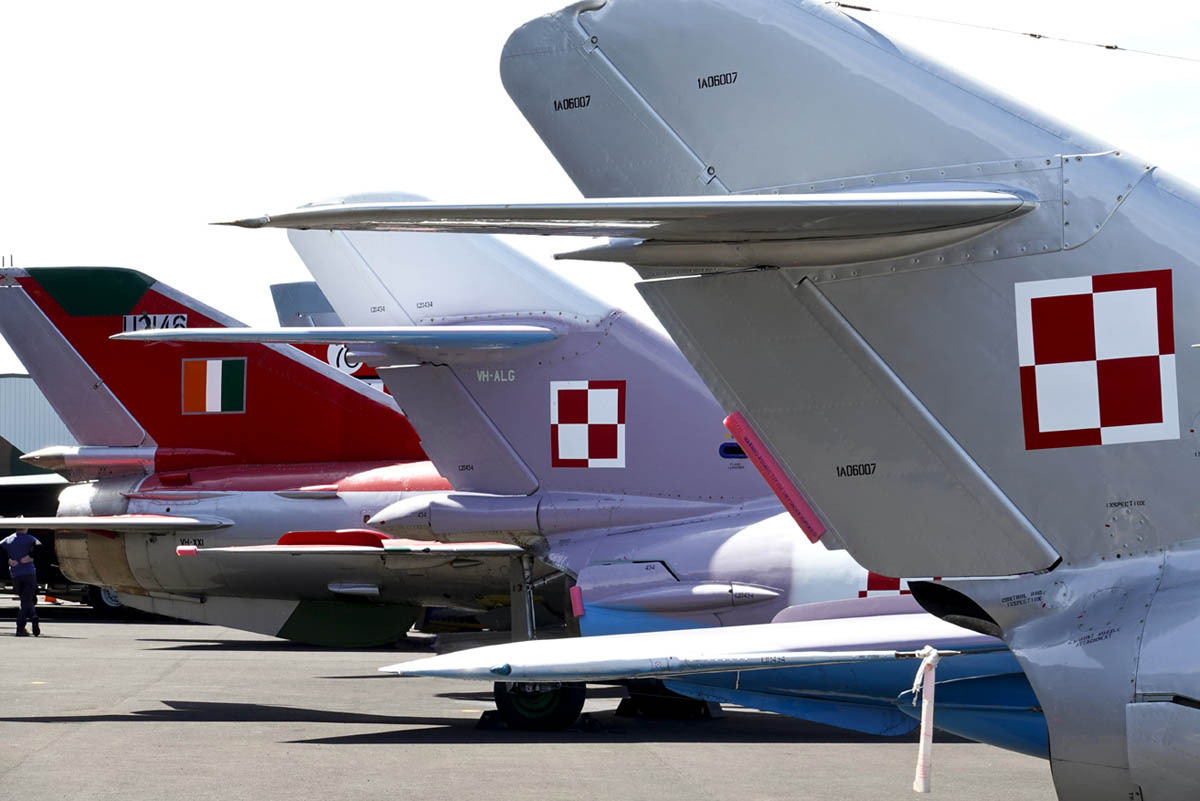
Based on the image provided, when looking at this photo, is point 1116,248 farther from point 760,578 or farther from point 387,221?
point 760,578

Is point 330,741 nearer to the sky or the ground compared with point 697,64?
nearer to the ground

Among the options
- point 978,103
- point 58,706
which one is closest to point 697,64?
point 978,103

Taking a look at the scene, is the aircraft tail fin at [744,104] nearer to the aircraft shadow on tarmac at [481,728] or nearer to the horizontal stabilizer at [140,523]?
the aircraft shadow on tarmac at [481,728]

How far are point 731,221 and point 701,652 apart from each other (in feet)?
6.19

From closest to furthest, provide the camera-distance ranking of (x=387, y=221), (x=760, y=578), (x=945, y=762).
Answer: (x=387, y=221), (x=945, y=762), (x=760, y=578)

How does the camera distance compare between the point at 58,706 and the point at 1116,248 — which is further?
the point at 58,706

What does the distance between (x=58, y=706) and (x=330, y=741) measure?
3.48 m

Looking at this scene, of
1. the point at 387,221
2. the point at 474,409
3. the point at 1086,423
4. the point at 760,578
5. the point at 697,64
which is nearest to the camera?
the point at 387,221

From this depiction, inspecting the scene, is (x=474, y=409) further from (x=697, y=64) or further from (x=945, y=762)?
(x=697, y=64)

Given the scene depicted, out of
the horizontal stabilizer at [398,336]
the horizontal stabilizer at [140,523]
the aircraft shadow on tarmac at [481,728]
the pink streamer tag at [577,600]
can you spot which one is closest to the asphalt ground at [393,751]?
the aircraft shadow on tarmac at [481,728]

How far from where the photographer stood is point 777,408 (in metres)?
5.21

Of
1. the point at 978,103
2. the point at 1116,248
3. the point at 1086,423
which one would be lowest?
the point at 1086,423

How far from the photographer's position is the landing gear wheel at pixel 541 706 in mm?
11914

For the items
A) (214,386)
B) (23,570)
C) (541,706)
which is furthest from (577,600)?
(23,570)
